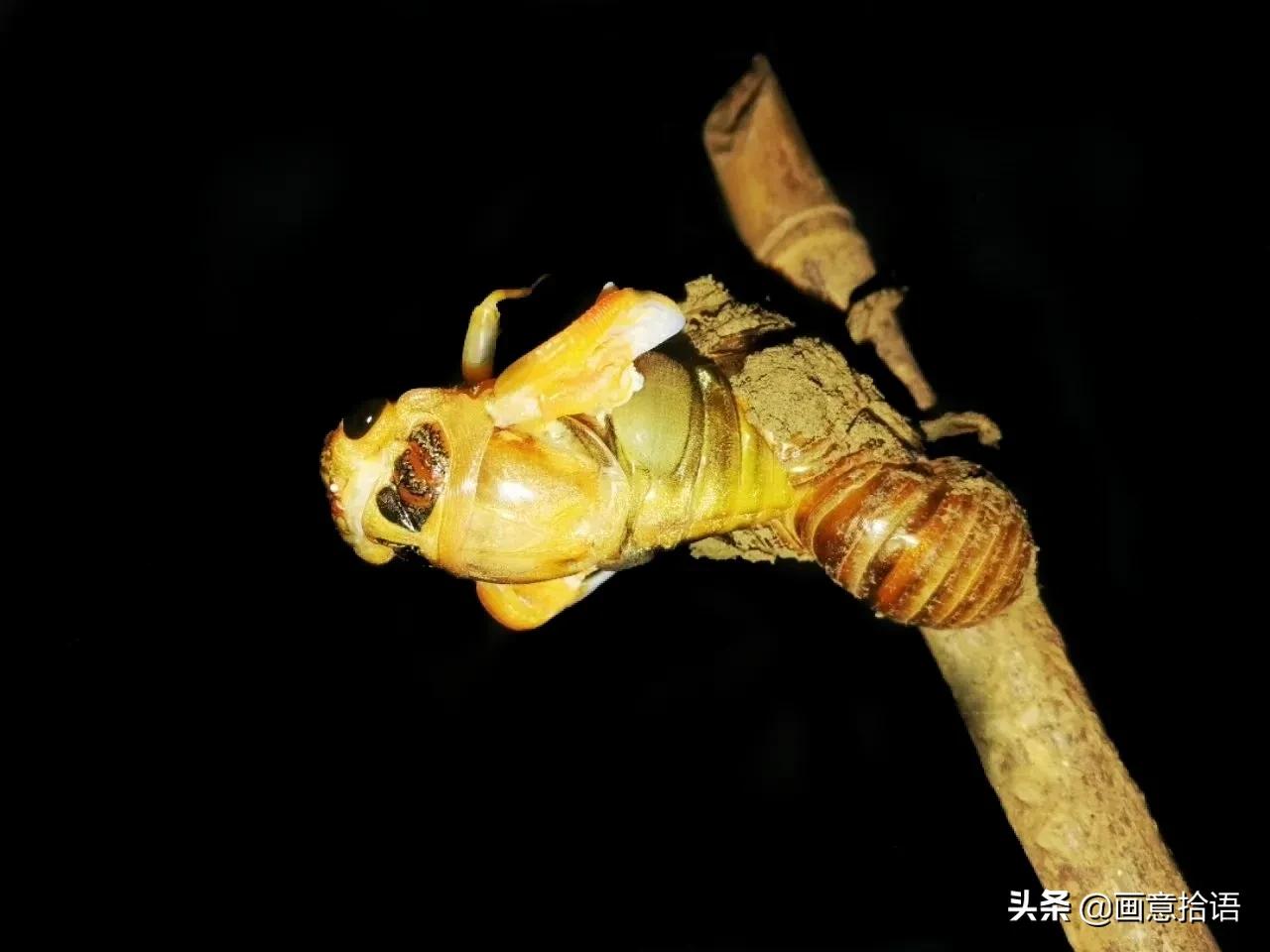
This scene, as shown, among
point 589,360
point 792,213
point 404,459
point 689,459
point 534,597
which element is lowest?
point 534,597

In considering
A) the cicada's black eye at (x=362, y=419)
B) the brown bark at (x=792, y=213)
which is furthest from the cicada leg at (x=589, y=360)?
the brown bark at (x=792, y=213)

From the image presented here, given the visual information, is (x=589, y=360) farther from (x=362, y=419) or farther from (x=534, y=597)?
(x=534, y=597)

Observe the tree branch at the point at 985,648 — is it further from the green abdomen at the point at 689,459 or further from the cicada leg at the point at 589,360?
the cicada leg at the point at 589,360

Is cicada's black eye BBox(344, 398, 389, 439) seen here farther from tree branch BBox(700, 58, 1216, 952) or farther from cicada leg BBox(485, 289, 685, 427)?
tree branch BBox(700, 58, 1216, 952)

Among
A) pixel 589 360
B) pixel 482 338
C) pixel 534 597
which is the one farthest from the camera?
pixel 534 597

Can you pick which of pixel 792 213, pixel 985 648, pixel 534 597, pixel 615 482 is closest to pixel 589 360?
pixel 615 482

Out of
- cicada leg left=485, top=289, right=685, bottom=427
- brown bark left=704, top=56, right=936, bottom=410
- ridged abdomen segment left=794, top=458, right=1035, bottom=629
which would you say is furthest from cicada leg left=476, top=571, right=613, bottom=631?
brown bark left=704, top=56, right=936, bottom=410
